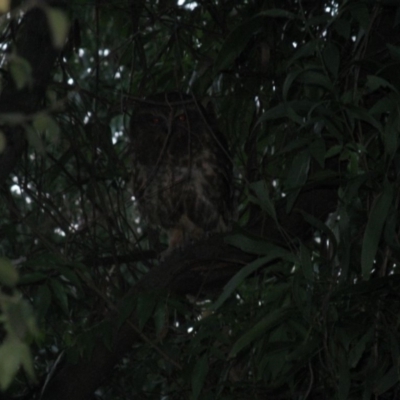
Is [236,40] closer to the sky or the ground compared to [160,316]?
closer to the sky

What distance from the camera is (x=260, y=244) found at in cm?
214

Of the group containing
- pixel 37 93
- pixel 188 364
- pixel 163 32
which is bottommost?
pixel 188 364

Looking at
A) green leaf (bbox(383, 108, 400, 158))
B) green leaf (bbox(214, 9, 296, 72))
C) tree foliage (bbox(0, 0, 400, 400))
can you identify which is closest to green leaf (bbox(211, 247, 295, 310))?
tree foliage (bbox(0, 0, 400, 400))

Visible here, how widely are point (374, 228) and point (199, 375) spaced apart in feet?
1.86

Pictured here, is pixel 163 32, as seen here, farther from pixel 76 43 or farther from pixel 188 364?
pixel 188 364

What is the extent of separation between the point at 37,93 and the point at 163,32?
1.49m

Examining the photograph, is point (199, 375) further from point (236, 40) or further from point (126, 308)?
point (236, 40)

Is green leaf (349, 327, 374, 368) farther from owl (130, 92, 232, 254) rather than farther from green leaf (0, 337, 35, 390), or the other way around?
green leaf (0, 337, 35, 390)

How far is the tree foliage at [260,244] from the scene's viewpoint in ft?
6.71

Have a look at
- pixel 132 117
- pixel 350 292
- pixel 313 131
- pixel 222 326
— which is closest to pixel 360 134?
pixel 313 131

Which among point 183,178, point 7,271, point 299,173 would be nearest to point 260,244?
point 299,173

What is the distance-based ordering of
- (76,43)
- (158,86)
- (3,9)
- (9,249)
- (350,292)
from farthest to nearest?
1. (158,86)
2. (9,249)
3. (76,43)
4. (350,292)
5. (3,9)

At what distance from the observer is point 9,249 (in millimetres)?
3070

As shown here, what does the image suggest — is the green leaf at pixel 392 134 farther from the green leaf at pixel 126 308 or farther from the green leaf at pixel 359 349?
the green leaf at pixel 126 308
